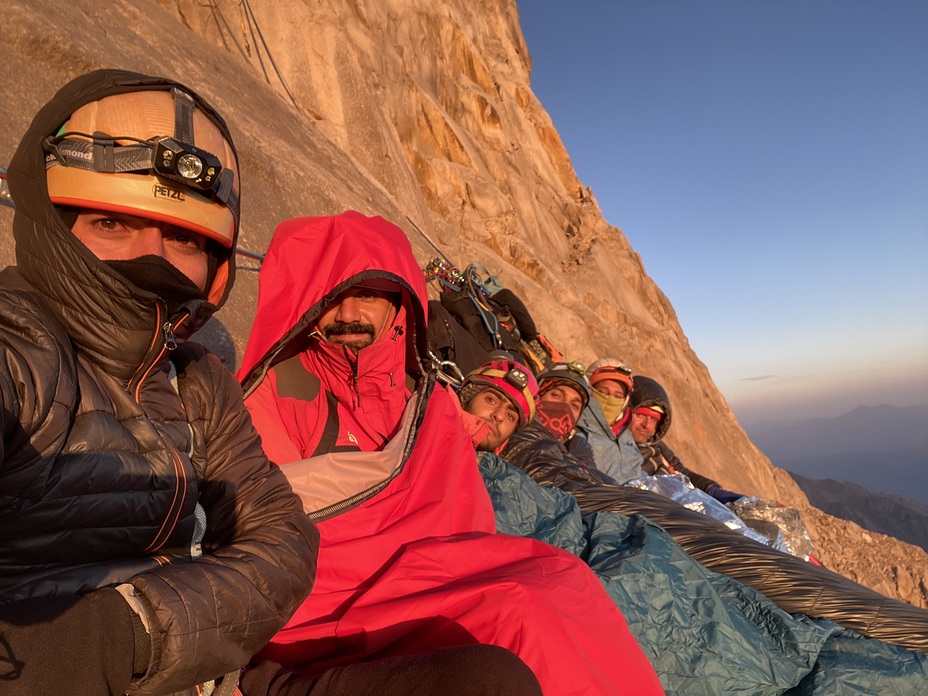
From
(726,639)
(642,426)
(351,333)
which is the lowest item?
(726,639)

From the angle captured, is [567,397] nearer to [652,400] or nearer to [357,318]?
[652,400]

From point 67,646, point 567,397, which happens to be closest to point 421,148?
point 567,397

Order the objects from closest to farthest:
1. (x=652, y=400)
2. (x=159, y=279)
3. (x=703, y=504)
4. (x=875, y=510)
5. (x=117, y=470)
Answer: (x=117, y=470)
(x=159, y=279)
(x=703, y=504)
(x=652, y=400)
(x=875, y=510)

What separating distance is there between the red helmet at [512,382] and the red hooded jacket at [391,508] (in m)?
0.97

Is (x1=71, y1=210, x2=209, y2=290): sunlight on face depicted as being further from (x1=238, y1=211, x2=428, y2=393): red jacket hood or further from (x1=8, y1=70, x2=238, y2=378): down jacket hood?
(x1=238, y1=211, x2=428, y2=393): red jacket hood

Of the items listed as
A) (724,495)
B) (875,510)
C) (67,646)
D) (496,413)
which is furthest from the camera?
(875,510)

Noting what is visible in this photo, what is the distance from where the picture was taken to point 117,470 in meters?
1.30

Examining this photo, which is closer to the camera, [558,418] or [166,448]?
[166,448]

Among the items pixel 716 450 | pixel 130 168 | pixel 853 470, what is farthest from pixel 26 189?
pixel 853 470

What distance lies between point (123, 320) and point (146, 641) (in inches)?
25.6

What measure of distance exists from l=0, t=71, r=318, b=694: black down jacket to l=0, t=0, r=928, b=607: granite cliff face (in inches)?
95.4

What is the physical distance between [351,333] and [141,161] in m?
1.50

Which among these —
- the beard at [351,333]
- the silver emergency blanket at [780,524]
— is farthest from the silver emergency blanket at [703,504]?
the beard at [351,333]

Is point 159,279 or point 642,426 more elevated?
point 159,279
